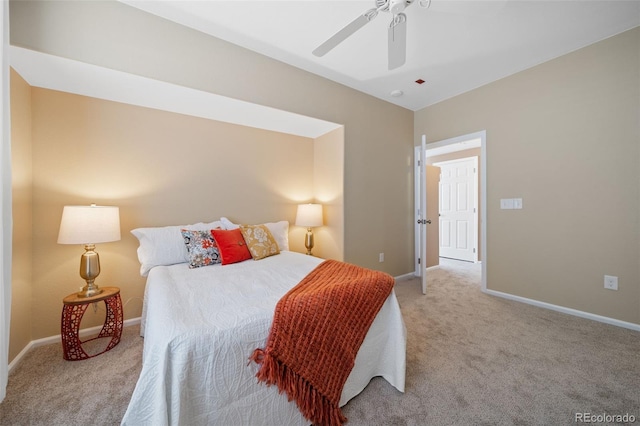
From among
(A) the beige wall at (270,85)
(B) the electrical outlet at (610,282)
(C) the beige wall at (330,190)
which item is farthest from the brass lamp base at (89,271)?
(B) the electrical outlet at (610,282)

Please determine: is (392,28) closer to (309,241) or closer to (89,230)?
(309,241)

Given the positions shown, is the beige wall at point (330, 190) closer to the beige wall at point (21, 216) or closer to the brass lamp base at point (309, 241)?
the brass lamp base at point (309, 241)

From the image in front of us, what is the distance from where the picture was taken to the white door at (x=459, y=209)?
16.5ft

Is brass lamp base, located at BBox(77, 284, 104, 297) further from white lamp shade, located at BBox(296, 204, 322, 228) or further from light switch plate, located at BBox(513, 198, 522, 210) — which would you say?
light switch plate, located at BBox(513, 198, 522, 210)

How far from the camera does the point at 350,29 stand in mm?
1665

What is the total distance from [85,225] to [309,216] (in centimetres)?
211

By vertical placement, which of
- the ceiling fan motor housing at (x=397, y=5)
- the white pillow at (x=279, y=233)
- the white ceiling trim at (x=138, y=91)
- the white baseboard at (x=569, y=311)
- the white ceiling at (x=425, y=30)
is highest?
the white ceiling at (x=425, y=30)

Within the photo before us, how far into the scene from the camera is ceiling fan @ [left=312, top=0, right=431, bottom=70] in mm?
1532

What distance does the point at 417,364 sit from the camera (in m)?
1.74

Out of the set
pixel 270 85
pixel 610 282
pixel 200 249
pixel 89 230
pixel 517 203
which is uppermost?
pixel 270 85

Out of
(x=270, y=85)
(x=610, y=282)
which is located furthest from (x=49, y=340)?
(x=610, y=282)

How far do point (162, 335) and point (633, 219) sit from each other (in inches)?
146

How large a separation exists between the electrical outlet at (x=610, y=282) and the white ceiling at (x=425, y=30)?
229 cm

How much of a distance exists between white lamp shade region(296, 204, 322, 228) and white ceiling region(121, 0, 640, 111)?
5.36 feet
